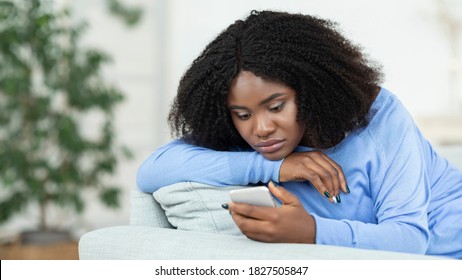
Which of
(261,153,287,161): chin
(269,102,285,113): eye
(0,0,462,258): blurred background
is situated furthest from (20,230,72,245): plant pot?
(269,102,285,113): eye

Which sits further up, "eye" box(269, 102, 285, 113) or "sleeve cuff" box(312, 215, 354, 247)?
"eye" box(269, 102, 285, 113)

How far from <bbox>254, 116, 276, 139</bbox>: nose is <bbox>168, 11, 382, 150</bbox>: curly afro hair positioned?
0.07 m

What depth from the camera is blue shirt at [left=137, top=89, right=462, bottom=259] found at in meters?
1.46

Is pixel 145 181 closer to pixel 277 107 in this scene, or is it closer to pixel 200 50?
pixel 277 107

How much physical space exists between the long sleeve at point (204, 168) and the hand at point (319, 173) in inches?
1.5

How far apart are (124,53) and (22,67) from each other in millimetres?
1586

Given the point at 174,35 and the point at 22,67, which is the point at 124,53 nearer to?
the point at 174,35

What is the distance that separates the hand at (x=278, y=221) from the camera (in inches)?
53.9

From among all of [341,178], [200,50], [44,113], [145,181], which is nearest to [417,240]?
[341,178]

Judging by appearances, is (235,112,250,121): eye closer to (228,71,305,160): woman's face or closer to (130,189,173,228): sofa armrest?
(228,71,305,160): woman's face

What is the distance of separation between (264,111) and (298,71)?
116 millimetres

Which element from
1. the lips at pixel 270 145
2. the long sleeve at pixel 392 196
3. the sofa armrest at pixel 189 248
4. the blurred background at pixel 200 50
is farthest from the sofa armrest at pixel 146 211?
the blurred background at pixel 200 50

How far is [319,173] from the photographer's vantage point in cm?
157
